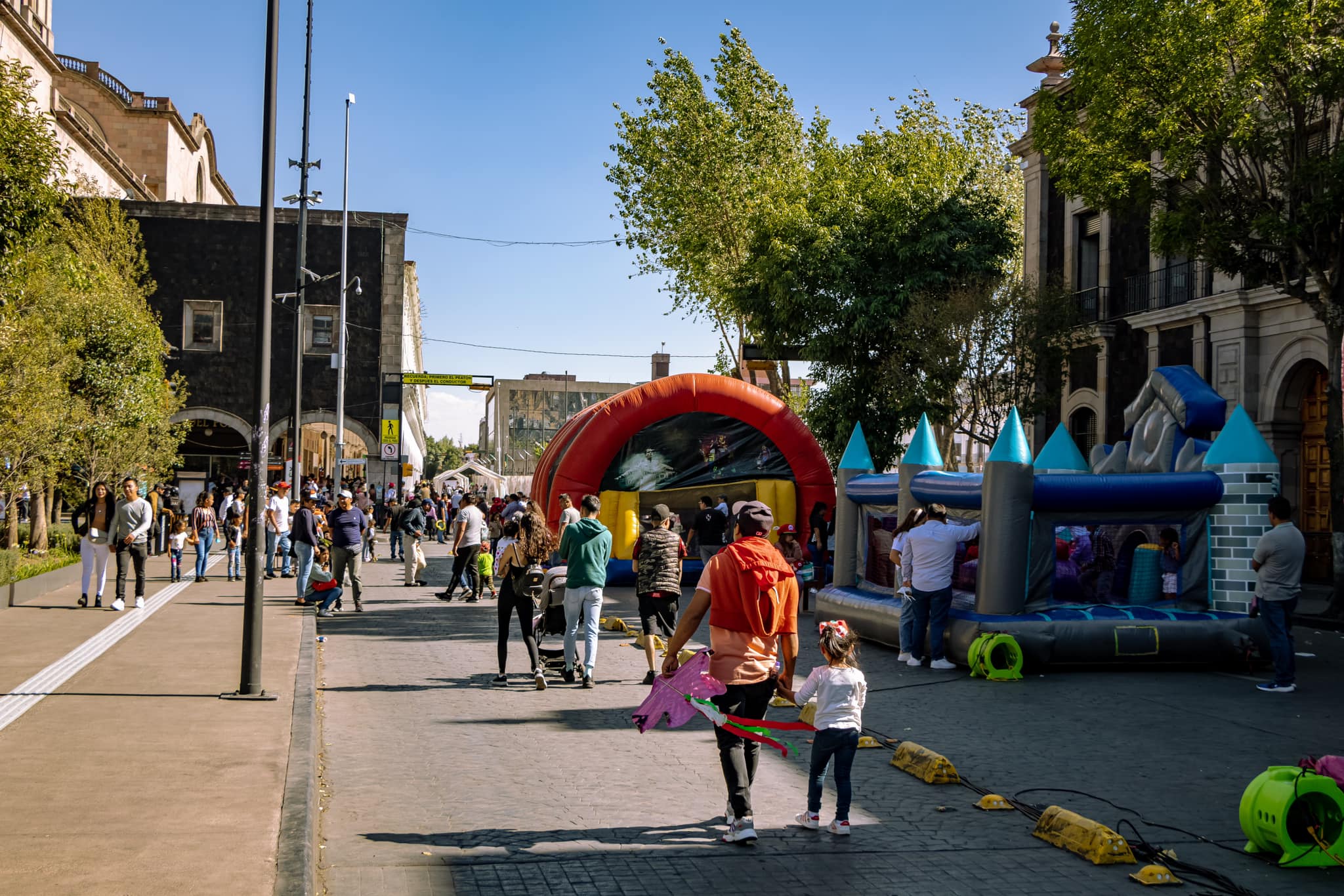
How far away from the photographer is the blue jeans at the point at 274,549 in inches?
904

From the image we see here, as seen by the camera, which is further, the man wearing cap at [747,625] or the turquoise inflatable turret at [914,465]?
the turquoise inflatable turret at [914,465]

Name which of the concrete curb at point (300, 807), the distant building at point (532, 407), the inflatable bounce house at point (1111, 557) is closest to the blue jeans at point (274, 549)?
the concrete curb at point (300, 807)

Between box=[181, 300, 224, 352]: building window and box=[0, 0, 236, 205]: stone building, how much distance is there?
15.0ft

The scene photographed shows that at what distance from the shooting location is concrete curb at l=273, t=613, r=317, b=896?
5477 mm

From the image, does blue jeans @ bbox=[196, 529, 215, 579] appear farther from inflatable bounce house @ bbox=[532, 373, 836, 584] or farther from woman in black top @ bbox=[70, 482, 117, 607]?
inflatable bounce house @ bbox=[532, 373, 836, 584]

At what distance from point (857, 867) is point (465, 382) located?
118ft

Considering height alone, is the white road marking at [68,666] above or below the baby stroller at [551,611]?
below

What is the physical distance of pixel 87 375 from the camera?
84.5 feet

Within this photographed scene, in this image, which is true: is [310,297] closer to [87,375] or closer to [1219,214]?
[87,375]

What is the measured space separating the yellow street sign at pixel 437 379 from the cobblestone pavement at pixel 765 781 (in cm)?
2751

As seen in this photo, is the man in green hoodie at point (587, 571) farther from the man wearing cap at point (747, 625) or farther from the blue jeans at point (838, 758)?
the blue jeans at point (838, 758)

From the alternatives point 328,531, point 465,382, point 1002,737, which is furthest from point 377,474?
point 1002,737

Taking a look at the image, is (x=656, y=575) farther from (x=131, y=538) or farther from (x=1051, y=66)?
(x=1051, y=66)

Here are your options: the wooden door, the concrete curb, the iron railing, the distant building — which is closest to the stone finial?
the iron railing
